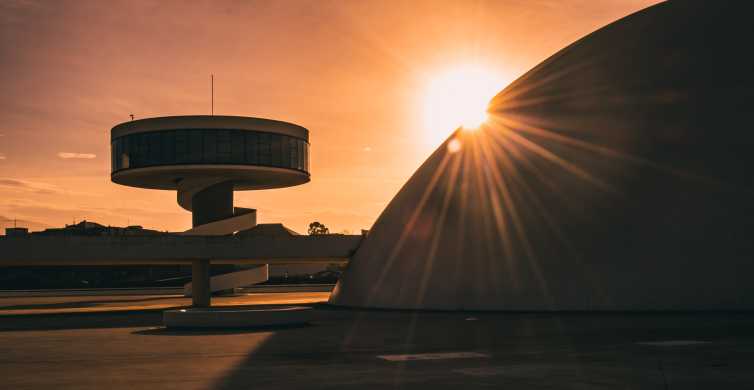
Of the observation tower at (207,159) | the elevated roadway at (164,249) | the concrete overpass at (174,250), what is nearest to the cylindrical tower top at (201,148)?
the observation tower at (207,159)

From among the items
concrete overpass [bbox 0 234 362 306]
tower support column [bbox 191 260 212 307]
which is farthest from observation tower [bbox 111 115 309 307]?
concrete overpass [bbox 0 234 362 306]

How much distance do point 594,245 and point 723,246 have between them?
4.35 meters

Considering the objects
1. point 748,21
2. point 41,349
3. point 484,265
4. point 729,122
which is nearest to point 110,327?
point 41,349

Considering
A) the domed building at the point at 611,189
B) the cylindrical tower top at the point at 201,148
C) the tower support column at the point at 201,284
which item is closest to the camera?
the domed building at the point at 611,189

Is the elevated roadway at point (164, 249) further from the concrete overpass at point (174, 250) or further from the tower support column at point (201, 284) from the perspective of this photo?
the tower support column at point (201, 284)

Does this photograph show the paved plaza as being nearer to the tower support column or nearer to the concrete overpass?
the concrete overpass

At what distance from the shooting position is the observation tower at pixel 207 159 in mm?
54594

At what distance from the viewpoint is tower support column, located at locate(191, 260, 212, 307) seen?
178ft

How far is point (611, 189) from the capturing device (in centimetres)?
3052

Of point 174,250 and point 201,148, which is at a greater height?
point 201,148

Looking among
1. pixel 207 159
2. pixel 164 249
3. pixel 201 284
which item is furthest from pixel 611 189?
pixel 201 284

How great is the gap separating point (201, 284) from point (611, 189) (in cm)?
3187

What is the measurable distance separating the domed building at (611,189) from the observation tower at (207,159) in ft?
72.6

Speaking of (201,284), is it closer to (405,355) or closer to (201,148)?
(201,148)
